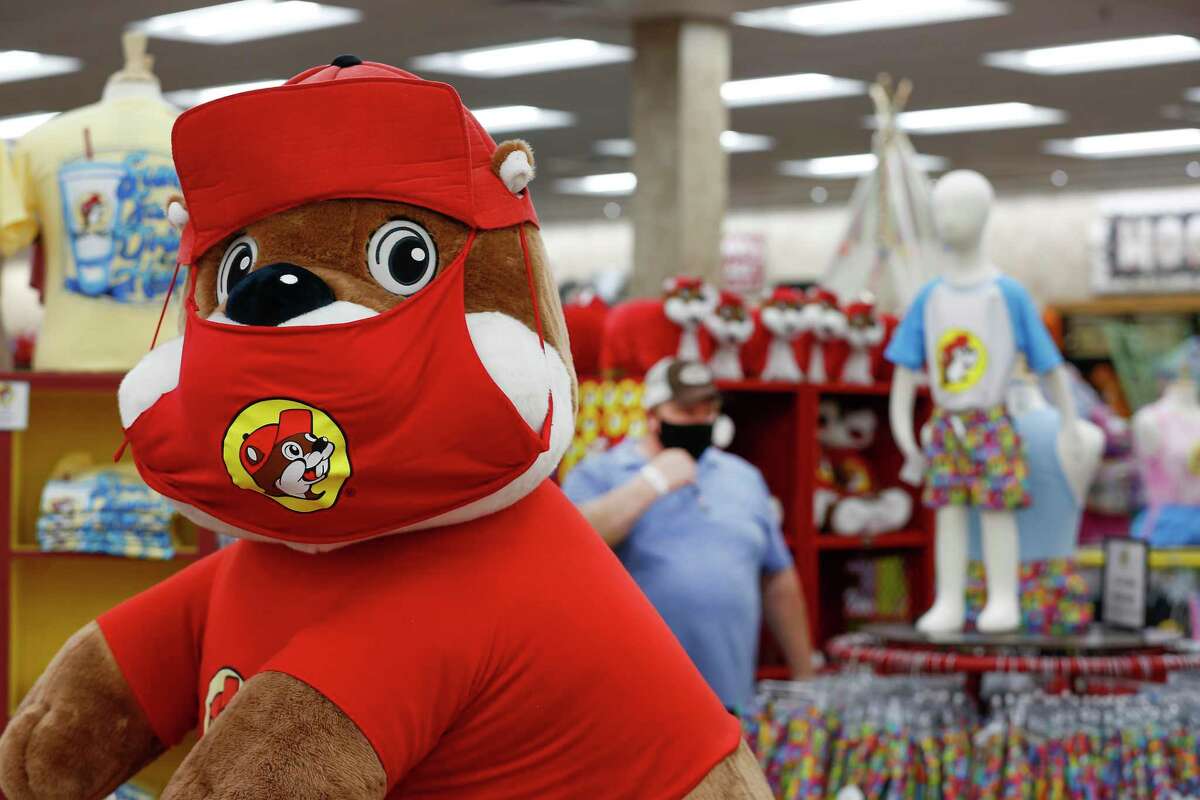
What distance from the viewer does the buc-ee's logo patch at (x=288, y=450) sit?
1496mm

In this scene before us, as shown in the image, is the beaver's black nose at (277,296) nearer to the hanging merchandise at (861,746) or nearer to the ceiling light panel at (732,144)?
the hanging merchandise at (861,746)

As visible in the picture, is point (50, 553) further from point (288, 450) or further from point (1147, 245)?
point (1147, 245)

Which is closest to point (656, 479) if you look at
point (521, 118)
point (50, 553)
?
point (50, 553)

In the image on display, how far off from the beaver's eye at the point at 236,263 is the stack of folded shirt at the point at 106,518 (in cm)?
115

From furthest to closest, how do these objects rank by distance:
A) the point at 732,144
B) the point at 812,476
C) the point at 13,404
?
the point at 732,144 → the point at 812,476 → the point at 13,404

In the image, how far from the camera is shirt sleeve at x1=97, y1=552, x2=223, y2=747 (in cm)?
185

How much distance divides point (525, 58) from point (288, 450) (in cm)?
828

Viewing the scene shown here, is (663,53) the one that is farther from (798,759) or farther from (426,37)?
(798,759)

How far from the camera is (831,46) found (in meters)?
8.98

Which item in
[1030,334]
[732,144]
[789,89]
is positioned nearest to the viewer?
[1030,334]

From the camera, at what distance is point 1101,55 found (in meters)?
9.25

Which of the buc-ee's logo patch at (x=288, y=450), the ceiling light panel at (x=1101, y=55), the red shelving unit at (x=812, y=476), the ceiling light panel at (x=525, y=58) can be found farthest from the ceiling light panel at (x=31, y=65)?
the buc-ee's logo patch at (x=288, y=450)

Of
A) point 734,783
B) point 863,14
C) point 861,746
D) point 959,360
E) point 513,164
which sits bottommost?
point 861,746

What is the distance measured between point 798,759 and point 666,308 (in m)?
1.70
